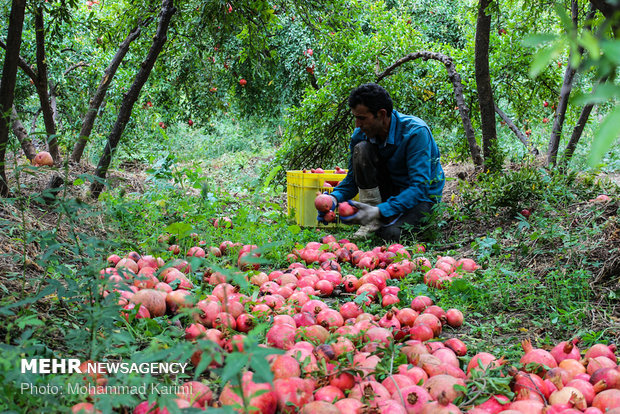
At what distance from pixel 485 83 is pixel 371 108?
1.30 metres

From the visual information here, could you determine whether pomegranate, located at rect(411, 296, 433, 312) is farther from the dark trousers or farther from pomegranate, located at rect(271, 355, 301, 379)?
the dark trousers

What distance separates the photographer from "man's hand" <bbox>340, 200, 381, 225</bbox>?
13.1ft

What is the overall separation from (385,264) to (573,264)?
1.12m

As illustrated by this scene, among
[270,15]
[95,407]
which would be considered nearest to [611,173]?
[270,15]

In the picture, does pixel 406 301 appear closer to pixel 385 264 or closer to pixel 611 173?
pixel 385 264

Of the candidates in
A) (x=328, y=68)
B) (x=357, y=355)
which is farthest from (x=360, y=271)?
(x=328, y=68)

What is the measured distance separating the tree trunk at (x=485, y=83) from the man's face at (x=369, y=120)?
1.03 meters

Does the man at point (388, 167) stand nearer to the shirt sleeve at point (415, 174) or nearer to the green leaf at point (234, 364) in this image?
the shirt sleeve at point (415, 174)

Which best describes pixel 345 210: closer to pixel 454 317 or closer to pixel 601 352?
pixel 454 317

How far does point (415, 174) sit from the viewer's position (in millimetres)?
4027

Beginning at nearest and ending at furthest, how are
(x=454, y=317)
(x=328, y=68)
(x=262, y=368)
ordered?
1. (x=262, y=368)
2. (x=454, y=317)
3. (x=328, y=68)

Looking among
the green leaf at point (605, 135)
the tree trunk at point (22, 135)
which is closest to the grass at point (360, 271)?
the tree trunk at point (22, 135)

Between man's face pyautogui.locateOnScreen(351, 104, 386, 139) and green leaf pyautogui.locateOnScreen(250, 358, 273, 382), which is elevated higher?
man's face pyautogui.locateOnScreen(351, 104, 386, 139)

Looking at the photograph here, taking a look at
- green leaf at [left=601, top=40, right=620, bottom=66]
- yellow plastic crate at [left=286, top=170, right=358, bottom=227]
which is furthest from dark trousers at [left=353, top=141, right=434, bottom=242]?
green leaf at [left=601, top=40, right=620, bottom=66]
